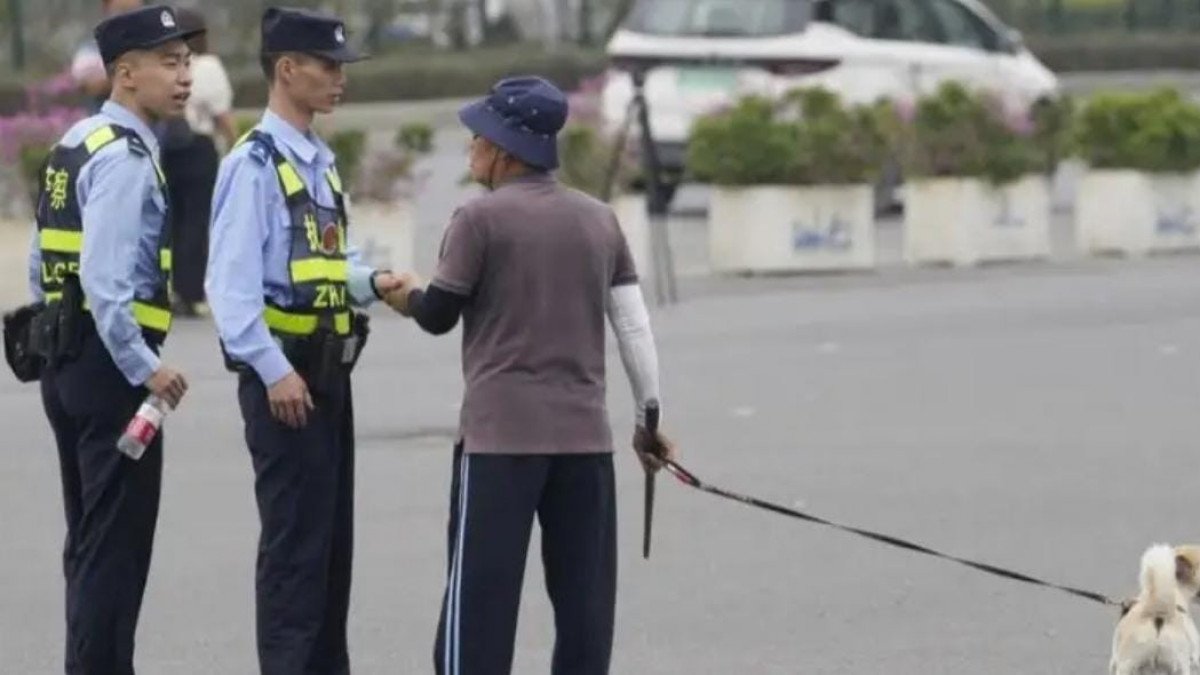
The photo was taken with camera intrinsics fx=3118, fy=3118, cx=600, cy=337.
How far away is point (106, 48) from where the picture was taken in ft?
25.0

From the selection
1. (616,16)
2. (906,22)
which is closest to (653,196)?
(906,22)

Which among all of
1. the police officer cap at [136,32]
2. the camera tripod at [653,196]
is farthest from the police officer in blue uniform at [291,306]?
the camera tripod at [653,196]

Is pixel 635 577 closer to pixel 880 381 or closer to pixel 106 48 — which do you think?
pixel 106 48

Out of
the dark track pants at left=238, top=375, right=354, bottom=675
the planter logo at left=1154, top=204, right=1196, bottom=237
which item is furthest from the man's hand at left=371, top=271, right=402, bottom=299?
the planter logo at left=1154, top=204, right=1196, bottom=237

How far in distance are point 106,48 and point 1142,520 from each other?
15.7 ft

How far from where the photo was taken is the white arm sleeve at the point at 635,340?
24.1 ft

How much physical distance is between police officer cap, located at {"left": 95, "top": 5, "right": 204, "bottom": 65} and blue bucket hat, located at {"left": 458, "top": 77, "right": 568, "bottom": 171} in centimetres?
90

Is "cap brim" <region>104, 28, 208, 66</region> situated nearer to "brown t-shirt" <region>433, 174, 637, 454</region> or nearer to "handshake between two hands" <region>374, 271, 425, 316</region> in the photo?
"handshake between two hands" <region>374, 271, 425, 316</region>

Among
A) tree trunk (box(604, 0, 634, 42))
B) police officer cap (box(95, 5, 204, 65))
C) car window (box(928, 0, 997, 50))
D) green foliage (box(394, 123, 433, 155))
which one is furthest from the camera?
tree trunk (box(604, 0, 634, 42))

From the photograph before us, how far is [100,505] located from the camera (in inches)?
302

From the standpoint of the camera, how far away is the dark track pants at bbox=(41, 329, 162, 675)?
300 inches

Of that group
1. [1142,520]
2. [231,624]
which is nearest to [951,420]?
[1142,520]

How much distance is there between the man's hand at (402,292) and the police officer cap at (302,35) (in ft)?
1.88

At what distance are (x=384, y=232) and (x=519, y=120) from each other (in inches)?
447
